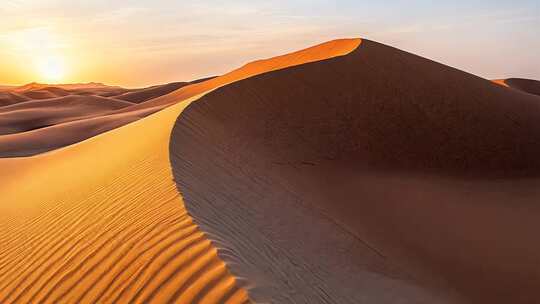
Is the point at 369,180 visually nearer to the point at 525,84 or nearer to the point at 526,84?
the point at 525,84

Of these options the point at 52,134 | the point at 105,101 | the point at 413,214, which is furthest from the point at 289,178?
the point at 105,101

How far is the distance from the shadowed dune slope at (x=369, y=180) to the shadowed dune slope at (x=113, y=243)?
228 mm

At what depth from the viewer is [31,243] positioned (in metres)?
4.71

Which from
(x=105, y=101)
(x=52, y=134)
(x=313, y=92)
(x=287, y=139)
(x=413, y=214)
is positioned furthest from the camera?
(x=105, y=101)

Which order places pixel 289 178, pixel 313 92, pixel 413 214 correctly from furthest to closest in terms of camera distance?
pixel 313 92, pixel 289 178, pixel 413 214

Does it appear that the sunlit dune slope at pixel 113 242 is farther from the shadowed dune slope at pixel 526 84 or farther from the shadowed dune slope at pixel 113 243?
the shadowed dune slope at pixel 526 84

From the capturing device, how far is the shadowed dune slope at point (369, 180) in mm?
4727

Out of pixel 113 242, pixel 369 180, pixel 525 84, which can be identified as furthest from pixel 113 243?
pixel 525 84

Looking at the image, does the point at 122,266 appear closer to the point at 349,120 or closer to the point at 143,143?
the point at 143,143

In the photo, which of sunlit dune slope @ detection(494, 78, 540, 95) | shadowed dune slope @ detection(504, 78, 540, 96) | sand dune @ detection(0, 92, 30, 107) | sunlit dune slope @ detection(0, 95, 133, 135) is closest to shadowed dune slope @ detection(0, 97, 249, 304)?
sunlit dune slope @ detection(0, 95, 133, 135)

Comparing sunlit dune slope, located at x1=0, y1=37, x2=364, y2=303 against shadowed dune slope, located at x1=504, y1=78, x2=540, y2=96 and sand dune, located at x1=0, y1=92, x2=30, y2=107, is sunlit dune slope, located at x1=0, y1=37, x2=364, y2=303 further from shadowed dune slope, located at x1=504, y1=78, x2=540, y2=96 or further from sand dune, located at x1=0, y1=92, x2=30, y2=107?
sand dune, located at x1=0, y1=92, x2=30, y2=107

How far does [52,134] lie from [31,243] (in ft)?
51.0

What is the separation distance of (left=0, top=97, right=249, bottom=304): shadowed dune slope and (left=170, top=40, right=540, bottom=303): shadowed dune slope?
0.75 ft

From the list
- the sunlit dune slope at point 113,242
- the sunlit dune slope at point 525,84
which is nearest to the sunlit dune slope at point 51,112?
the sunlit dune slope at point 113,242
